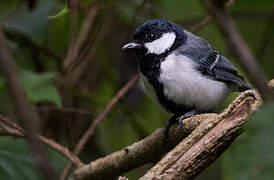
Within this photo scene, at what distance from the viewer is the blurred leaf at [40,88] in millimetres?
1812

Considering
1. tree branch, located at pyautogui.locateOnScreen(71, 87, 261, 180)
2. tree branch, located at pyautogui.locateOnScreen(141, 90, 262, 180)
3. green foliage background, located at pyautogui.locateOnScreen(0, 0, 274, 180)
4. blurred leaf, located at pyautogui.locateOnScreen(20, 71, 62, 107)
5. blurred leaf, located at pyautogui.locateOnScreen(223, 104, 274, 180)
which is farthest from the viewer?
green foliage background, located at pyautogui.locateOnScreen(0, 0, 274, 180)

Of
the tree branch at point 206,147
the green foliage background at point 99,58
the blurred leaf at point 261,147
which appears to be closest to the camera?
the blurred leaf at point 261,147

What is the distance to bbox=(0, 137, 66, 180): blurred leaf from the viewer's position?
1.46 metres

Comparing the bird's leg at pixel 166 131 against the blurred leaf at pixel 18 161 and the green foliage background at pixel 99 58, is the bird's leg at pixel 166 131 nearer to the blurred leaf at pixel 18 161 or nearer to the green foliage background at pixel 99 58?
the blurred leaf at pixel 18 161

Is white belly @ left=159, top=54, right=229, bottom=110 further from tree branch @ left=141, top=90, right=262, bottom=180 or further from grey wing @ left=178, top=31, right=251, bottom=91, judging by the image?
tree branch @ left=141, top=90, right=262, bottom=180

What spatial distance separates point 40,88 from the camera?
6.20 ft

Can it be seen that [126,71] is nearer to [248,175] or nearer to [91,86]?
[91,86]

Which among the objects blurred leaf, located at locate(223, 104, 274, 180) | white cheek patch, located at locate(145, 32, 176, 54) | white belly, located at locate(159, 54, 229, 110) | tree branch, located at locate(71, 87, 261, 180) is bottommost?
tree branch, located at locate(71, 87, 261, 180)

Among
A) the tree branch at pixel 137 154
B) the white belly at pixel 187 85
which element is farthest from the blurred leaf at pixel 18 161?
the white belly at pixel 187 85

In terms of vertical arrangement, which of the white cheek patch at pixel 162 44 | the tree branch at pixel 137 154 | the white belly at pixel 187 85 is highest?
the white cheek patch at pixel 162 44

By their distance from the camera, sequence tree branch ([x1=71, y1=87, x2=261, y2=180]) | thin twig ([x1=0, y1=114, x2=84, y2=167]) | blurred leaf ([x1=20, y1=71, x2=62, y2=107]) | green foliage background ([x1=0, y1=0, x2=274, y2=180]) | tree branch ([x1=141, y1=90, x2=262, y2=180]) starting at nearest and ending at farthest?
tree branch ([x1=141, y1=90, x2=262, y2=180]) → tree branch ([x1=71, y1=87, x2=261, y2=180]) → thin twig ([x1=0, y1=114, x2=84, y2=167]) → blurred leaf ([x1=20, y1=71, x2=62, y2=107]) → green foliage background ([x1=0, y1=0, x2=274, y2=180])

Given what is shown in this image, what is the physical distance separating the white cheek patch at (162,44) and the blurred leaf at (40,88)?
1.36 ft

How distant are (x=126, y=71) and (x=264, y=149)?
7.22 feet

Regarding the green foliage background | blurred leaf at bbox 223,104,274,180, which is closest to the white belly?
the green foliage background
